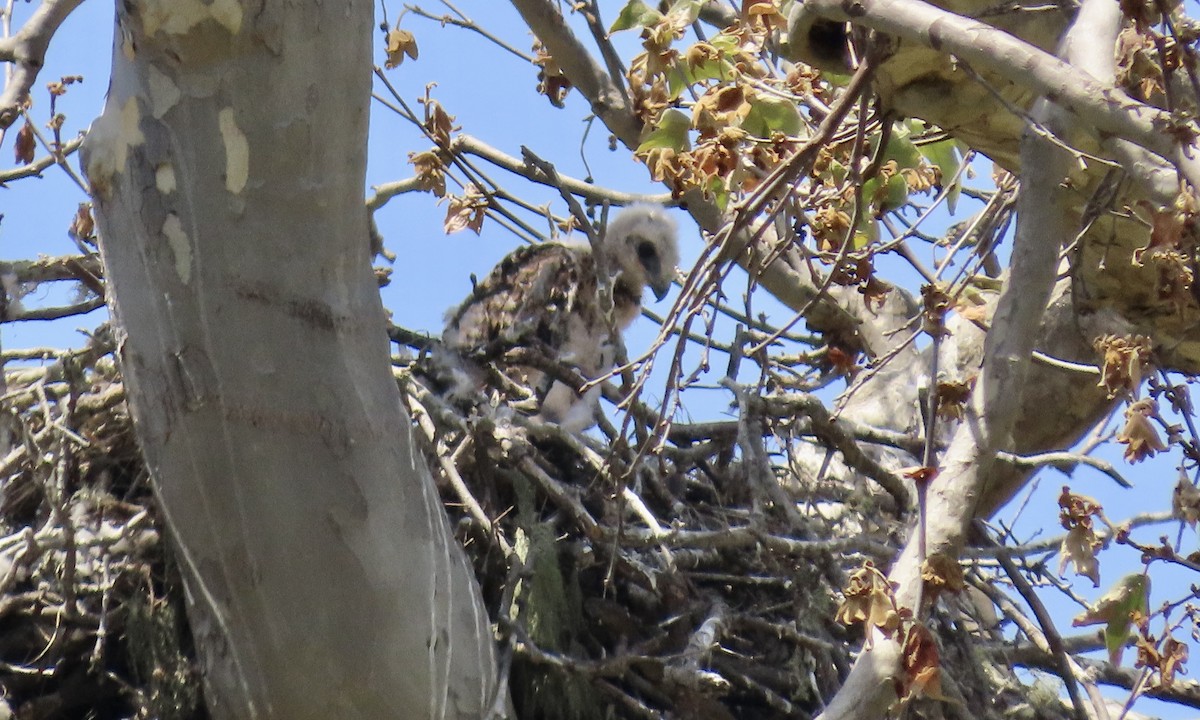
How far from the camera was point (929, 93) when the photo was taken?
2.81m

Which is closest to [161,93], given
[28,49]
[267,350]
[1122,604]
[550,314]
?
[267,350]

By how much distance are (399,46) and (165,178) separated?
1975 mm

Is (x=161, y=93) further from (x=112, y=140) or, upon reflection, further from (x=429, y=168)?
(x=429, y=168)

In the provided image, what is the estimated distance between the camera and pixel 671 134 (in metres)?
2.91

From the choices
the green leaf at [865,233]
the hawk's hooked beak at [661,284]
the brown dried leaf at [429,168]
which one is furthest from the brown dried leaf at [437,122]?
the hawk's hooked beak at [661,284]

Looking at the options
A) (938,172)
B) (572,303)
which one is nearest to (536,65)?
(572,303)

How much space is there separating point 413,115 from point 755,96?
1.49 m

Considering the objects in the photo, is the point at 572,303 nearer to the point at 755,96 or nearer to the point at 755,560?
the point at 755,560

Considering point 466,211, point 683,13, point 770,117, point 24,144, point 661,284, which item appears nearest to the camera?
point 770,117

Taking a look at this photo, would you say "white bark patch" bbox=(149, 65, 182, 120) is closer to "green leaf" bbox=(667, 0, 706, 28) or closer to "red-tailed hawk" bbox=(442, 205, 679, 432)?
"green leaf" bbox=(667, 0, 706, 28)

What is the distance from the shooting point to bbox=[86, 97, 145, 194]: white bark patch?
213 cm

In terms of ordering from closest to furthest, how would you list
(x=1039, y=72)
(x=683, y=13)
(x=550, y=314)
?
(x=1039, y=72) → (x=683, y=13) → (x=550, y=314)

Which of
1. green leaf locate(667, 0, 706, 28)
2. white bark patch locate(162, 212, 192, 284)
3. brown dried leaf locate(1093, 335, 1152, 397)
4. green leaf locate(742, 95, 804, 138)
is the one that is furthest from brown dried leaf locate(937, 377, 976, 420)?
white bark patch locate(162, 212, 192, 284)

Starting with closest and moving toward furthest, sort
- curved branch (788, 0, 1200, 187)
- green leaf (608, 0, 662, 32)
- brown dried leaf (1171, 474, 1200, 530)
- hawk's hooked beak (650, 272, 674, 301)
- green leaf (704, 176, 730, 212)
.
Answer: curved branch (788, 0, 1200, 187)
brown dried leaf (1171, 474, 1200, 530)
green leaf (704, 176, 730, 212)
green leaf (608, 0, 662, 32)
hawk's hooked beak (650, 272, 674, 301)
